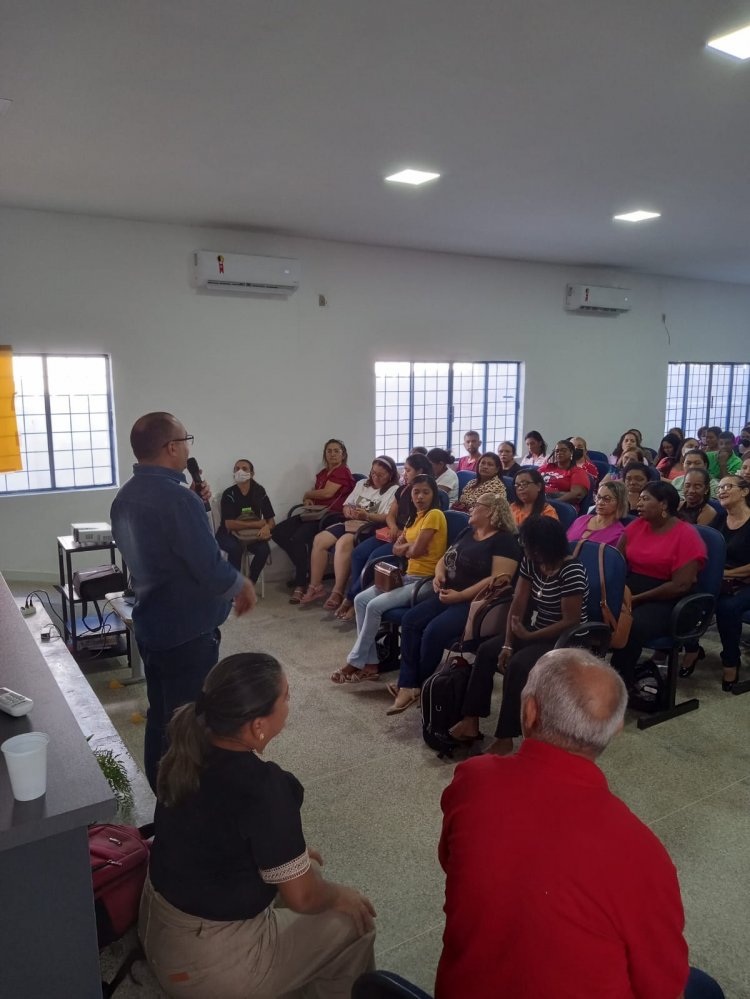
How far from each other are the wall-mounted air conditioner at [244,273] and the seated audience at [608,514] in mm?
3555

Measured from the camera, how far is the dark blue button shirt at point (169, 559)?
244cm

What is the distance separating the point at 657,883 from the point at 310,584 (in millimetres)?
4891

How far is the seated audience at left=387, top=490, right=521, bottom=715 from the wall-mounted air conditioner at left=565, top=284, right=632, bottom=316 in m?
5.42

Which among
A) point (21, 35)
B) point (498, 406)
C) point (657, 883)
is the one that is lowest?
point (657, 883)

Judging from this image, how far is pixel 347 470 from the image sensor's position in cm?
664

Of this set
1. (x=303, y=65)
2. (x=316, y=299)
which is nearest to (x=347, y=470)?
(x=316, y=299)

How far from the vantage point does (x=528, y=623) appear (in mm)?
3496

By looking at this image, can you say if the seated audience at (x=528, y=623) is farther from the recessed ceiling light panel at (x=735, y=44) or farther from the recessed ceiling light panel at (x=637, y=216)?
the recessed ceiling light panel at (x=637, y=216)

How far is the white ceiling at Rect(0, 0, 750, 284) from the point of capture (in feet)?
8.13

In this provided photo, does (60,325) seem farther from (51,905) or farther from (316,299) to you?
(51,905)

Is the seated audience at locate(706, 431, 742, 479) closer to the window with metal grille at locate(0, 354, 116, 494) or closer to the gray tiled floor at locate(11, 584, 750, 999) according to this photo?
the gray tiled floor at locate(11, 584, 750, 999)

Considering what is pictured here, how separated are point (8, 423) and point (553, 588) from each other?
14.4 ft

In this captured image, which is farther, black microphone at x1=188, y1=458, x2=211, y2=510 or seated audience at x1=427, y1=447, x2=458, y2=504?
seated audience at x1=427, y1=447, x2=458, y2=504

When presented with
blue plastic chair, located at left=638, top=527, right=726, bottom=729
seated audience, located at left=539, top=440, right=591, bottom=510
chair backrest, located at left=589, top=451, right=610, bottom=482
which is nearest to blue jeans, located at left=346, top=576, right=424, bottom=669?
blue plastic chair, located at left=638, top=527, right=726, bottom=729
